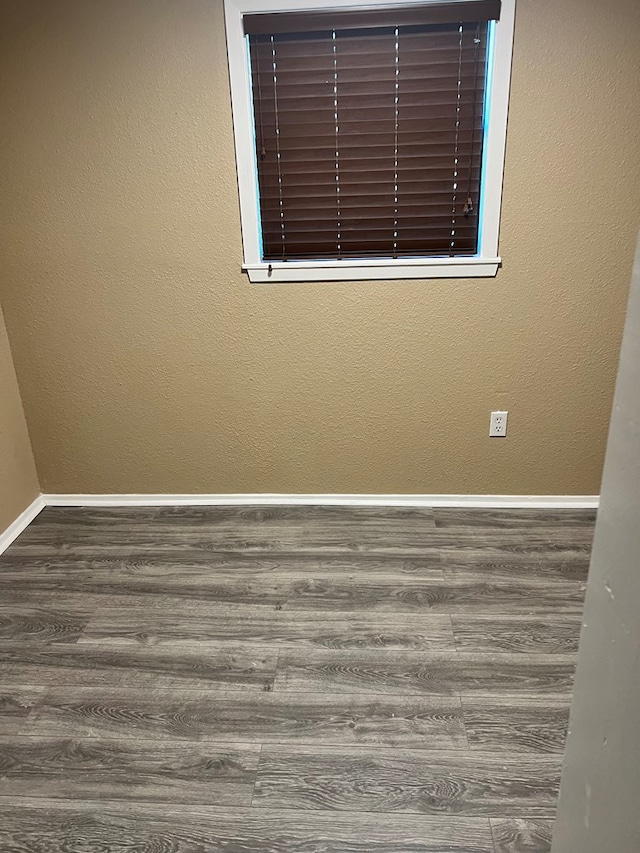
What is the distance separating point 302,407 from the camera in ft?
8.38

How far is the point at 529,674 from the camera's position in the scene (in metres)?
1.75

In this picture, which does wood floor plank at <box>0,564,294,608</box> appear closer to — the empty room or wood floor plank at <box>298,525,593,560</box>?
the empty room

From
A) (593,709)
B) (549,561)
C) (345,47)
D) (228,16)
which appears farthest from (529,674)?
(228,16)

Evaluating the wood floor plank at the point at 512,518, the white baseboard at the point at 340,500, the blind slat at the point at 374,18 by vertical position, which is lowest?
the wood floor plank at the point at 512,518

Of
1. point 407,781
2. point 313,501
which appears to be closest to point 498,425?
point 313,501

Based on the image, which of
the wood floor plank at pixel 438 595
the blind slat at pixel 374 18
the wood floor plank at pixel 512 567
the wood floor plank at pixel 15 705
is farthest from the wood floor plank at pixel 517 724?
the blind slat at pixel 374 18

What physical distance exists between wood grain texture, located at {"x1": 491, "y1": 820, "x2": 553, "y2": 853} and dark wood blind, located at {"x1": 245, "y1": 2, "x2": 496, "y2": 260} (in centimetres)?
183

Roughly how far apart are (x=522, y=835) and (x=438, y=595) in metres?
0.83

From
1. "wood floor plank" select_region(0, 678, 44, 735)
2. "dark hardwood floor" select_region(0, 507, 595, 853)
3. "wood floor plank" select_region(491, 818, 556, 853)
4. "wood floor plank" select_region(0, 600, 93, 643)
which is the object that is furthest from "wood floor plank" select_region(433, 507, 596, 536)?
"wood floor plank" select_region(0, 678, 44, 735)

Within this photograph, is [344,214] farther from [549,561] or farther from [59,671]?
[59,671]

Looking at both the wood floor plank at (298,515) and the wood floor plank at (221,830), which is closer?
the wood floor plank at (221,830)

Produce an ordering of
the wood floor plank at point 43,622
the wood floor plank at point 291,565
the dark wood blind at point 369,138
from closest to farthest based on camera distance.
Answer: the wood floor plank at point 43,622 < the dark wood blind at point 369,138 < the wood floor plank at point 291,565

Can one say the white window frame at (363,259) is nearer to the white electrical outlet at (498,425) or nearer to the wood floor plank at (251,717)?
the white electrical outlet at (498,425)

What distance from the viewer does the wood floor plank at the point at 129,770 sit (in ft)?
4.70
